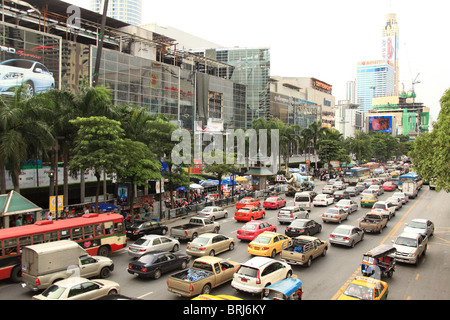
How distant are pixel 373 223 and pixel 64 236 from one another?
66.3ft

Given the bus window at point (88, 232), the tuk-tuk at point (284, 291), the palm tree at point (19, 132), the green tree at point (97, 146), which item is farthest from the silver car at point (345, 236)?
the palm tree at point (19, 132)

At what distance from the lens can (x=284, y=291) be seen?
11969mm

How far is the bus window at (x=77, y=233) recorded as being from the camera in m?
18.1

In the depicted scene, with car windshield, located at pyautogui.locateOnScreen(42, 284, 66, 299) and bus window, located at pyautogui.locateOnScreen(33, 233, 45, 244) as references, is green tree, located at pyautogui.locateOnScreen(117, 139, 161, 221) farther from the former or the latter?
car windshield, located at pyautogui.locateOnScreen(42, 284, 66, 299)

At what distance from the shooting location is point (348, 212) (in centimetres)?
3166

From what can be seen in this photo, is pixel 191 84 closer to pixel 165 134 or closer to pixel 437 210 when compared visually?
pixel 165 134

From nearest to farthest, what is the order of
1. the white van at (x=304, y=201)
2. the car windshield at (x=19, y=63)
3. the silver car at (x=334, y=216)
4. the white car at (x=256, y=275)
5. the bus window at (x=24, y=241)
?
the white car at (x=256, y=275), the bus window at (x=24, y=241), the silver car at (x=334, y=216), the white van at (x=304, y=201), the car windshield at (x=19, y=63)

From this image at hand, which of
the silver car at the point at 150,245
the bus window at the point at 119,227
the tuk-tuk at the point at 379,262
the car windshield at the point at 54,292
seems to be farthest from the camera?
the bus window at the point at 119,227

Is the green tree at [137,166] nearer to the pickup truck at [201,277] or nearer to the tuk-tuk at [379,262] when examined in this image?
the pickup truck at [201,277]

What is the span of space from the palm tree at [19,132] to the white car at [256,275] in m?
17.1

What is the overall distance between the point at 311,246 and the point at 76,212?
66.8ft

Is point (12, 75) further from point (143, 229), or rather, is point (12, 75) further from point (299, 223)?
point (299, 223)

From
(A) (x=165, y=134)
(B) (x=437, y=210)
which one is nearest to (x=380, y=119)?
(B) (x=437, y=210)

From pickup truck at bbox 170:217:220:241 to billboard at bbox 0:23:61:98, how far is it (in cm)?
2273
